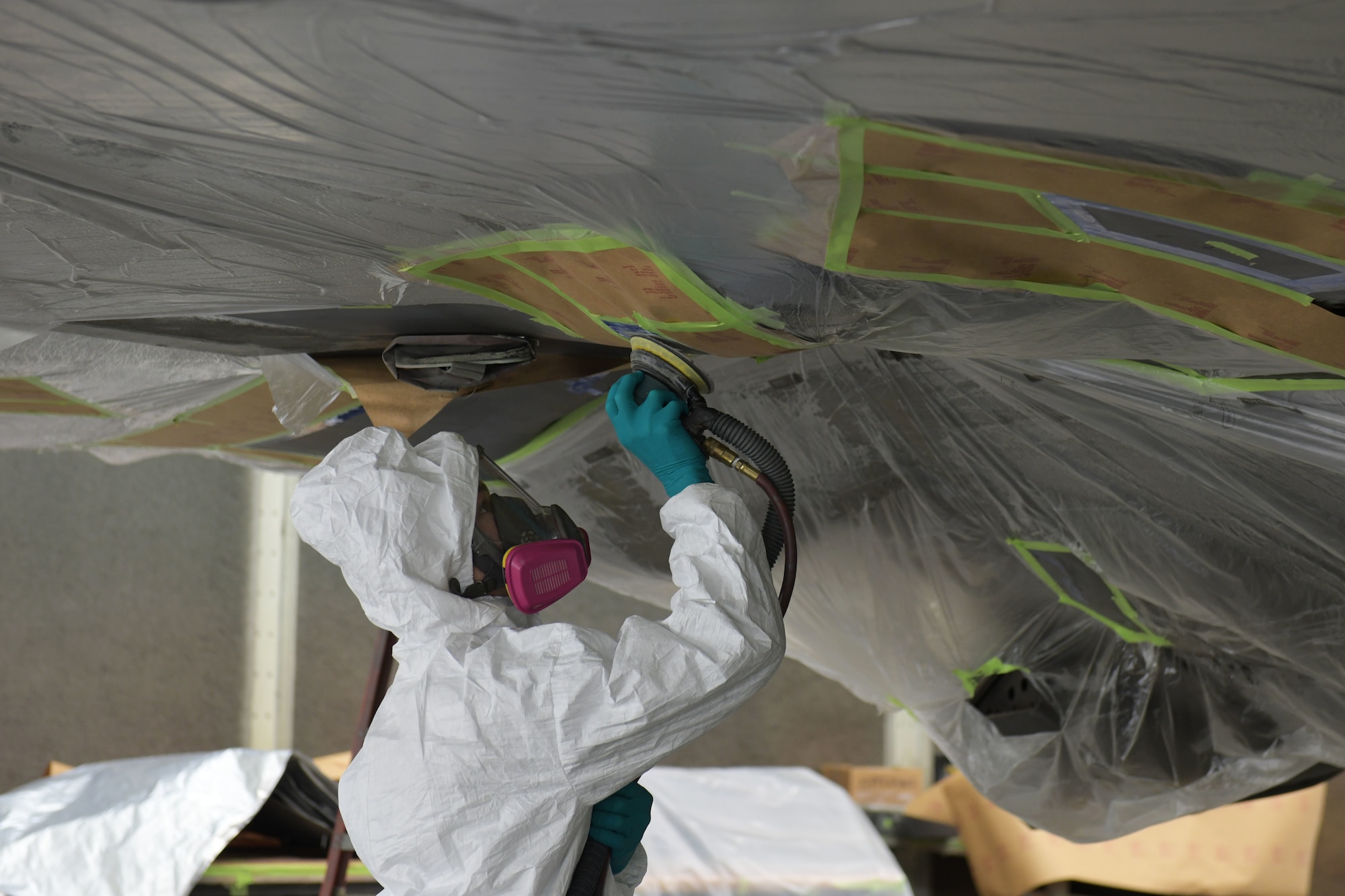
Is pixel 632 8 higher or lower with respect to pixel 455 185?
higher

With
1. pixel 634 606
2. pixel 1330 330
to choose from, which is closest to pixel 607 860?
pixel 1330 330

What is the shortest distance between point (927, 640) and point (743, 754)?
2.16 metres

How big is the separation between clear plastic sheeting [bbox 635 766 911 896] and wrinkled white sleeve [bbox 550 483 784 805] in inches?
65.1

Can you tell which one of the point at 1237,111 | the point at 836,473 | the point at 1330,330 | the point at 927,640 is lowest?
the point at 927,640

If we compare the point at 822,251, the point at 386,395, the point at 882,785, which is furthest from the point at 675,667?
the point at 882,785

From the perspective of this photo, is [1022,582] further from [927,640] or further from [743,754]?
[743,754]

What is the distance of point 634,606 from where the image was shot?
3.50 m

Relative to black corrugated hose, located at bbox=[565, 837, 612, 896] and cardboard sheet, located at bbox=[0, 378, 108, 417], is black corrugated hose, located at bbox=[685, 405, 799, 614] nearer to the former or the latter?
black corrugated hose, located at bbox=[565, 837, 612, 896]

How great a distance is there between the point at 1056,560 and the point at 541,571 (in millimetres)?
781

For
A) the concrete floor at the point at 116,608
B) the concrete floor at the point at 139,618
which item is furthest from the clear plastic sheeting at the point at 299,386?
the concrete floor at the point at 116,608

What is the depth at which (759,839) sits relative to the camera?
9.04 ft

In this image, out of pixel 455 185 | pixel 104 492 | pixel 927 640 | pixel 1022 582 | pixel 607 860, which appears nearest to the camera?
pixel 455 185

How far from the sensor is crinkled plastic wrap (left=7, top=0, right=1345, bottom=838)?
19.1 inches

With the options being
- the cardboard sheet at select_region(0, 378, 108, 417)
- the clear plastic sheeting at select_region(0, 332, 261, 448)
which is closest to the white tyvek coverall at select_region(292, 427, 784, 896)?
the clear plastic sheeting at select_region(0, 332, 261, 448)
